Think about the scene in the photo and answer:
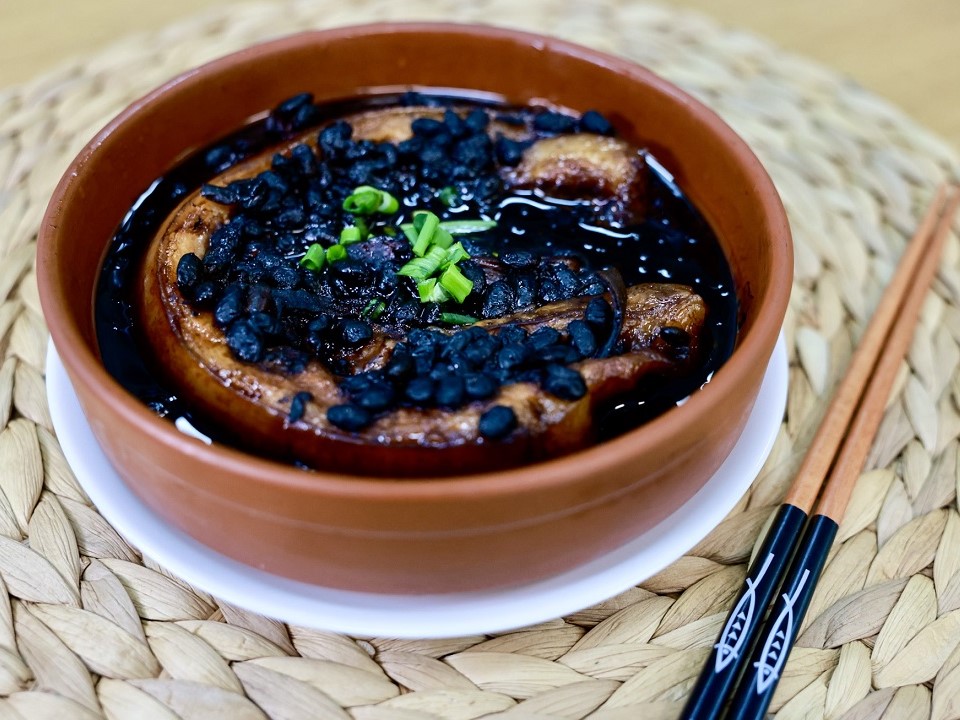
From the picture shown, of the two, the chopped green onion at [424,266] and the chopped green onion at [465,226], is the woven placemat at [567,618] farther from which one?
the chopped green onion at [465,226]

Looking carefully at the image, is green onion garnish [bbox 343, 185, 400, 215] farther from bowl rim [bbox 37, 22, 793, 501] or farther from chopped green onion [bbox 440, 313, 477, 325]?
bowl rim [bbox 37, 22, 793, 501]

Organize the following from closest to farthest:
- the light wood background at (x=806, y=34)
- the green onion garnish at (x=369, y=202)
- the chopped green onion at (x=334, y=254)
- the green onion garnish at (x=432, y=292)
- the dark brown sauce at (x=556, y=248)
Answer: the dark brown sauce at (x=556, y=248) → the green onion garnish at (x=432, y=292) → the chopped green onion at (x=334, y=254) → the green onion garnish at (x=369, y=202) → the light wood background at (x=806, y=34)

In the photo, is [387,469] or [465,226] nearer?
[387,469]

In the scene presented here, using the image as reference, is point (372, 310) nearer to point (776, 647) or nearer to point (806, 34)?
point (776, 647)

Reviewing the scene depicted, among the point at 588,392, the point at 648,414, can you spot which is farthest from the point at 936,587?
the point at 588,392

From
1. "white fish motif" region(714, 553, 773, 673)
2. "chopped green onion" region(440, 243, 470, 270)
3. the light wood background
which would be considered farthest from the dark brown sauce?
the light wood background

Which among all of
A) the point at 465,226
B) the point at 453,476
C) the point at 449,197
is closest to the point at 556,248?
the point at 465,226

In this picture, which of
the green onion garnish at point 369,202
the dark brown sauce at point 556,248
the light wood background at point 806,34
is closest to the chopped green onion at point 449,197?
the dark brown sauce at point 556,248
